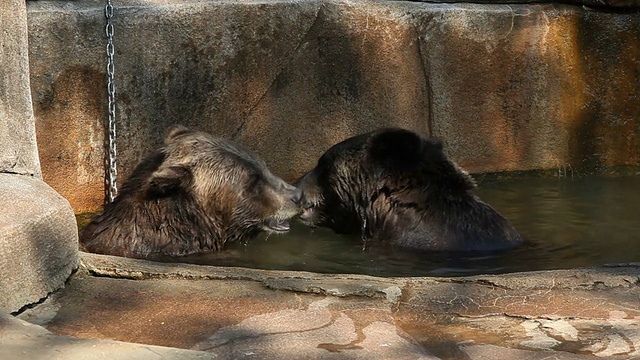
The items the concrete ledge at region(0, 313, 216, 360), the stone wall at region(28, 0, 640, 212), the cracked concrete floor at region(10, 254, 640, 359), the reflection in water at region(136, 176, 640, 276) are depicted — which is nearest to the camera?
the concrete ledge at region(0, 313, 216, 360)

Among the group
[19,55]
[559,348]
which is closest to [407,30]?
[19,55]

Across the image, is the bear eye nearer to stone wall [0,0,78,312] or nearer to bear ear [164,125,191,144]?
bear ear [164,125,191,144]

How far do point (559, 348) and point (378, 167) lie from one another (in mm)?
3698

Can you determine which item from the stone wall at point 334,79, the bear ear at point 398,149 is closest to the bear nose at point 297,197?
the bear ear at point 398,149

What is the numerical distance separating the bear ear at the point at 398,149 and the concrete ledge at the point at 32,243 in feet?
9.61

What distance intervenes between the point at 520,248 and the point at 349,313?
3119mm

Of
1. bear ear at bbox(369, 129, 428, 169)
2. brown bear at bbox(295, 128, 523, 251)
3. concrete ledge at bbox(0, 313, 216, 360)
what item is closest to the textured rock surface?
concrete ledge at bbox(0, 313, 216, 360)

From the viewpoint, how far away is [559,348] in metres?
4.80

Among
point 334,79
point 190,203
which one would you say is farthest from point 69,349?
point 334,79

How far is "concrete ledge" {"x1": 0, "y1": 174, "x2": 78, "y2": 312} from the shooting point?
538cm

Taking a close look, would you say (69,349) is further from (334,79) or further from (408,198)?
(334,79)

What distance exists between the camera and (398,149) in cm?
829

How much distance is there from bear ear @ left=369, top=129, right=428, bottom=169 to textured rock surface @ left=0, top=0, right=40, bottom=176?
2.69 meters

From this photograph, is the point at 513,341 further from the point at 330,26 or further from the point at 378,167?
the point at 330,26
